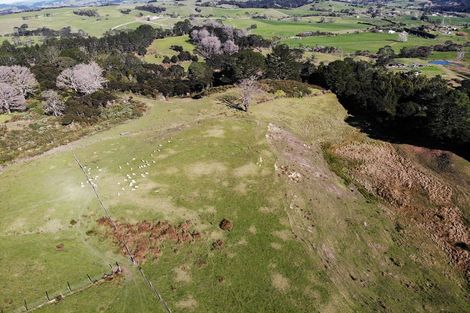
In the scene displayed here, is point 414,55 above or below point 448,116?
below

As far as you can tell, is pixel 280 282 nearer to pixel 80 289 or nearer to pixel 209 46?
pixel 80 289

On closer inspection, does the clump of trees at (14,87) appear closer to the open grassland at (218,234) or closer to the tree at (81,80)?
the tree at (81,80)

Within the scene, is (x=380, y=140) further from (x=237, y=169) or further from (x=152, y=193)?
(x=152, y=193)

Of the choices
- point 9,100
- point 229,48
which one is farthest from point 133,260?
point 229,48

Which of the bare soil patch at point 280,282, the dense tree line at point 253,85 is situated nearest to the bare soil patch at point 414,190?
the dense tree line at point 253,85

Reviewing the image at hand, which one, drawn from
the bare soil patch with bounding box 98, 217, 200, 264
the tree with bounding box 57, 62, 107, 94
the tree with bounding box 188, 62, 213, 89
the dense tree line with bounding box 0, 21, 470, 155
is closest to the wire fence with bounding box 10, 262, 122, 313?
the bare soil patch with bounding box 98, 217, 200, 264

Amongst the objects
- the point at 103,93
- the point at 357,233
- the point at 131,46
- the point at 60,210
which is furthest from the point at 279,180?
the point at 131,46

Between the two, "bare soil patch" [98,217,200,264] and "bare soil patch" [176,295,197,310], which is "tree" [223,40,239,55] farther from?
"bare soil patch" [176,295,197,310]
